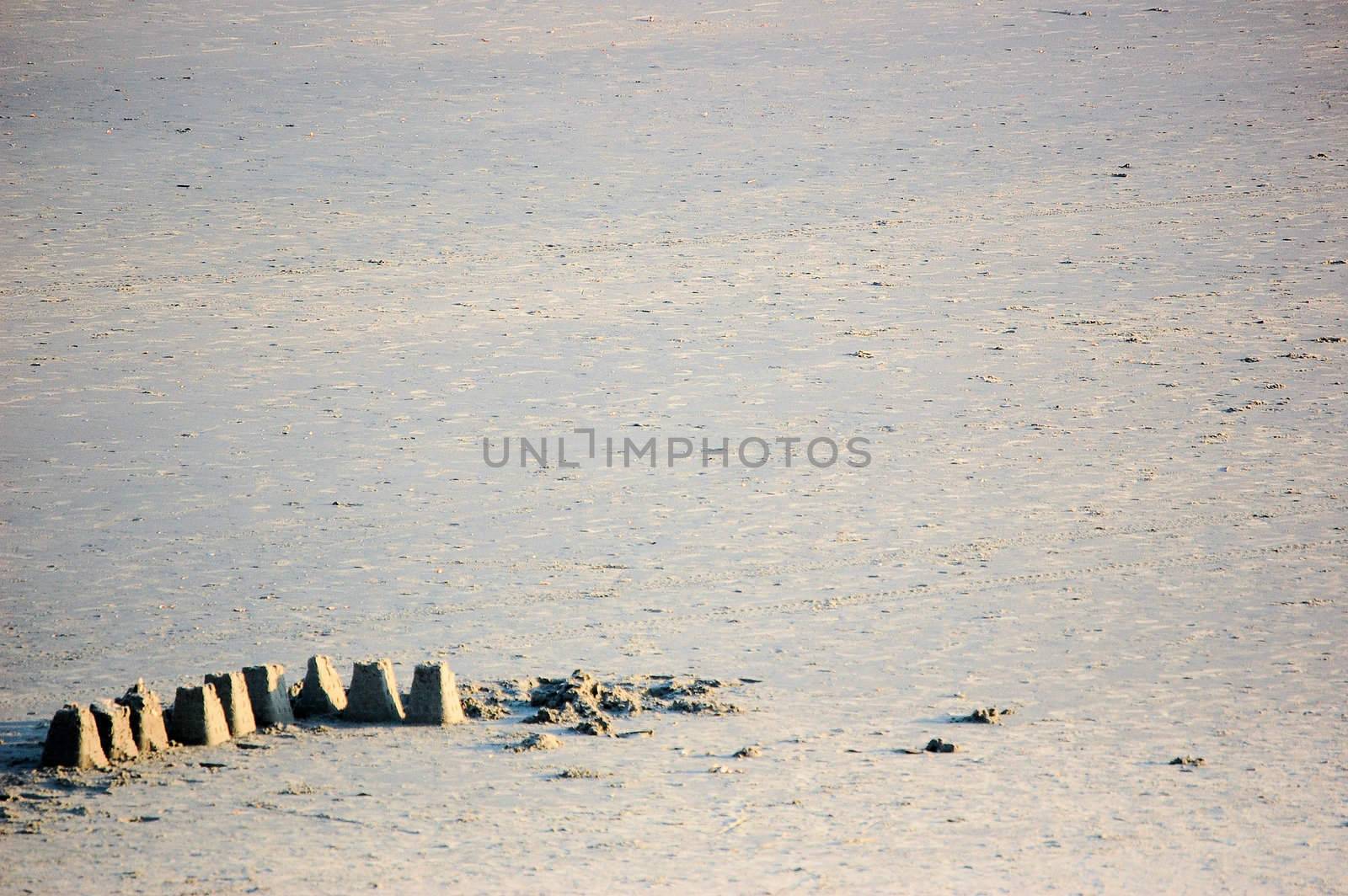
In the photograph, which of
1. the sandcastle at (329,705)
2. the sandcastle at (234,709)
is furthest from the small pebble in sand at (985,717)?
the sandcastle at (234,709)

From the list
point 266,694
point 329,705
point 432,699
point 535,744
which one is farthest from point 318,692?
point 535,744

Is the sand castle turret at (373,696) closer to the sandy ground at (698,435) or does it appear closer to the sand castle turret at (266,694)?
the sandy ground at (698,435)

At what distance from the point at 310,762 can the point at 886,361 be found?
4280 mm

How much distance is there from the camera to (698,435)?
7469 mm

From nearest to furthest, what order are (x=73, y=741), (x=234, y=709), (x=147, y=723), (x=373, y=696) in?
(x=73, y=741), (x=147, y=723), (x=234, y=709), (x=373, y=696)

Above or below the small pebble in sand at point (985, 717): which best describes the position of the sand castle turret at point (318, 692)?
above

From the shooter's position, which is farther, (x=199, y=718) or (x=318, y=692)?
(x=318, y=692)

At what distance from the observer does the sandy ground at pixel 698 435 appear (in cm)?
446

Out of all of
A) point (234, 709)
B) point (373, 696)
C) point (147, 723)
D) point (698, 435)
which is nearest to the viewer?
point (147, 723)

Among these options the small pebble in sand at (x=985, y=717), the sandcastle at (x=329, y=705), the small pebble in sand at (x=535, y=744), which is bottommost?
the small pebble in sand at (x=985, y=717)

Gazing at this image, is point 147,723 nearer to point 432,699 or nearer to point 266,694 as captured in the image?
point 266,694

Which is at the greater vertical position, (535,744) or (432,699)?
(432,699)

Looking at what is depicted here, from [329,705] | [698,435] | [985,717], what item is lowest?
[985,717]

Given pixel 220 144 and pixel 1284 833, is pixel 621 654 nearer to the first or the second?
pixel 1284 833
